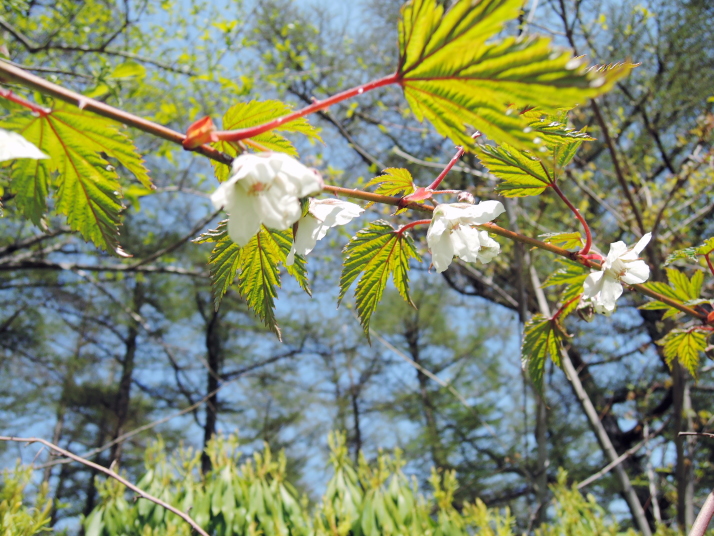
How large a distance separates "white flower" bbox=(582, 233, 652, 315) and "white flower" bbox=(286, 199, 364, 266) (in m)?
0.26

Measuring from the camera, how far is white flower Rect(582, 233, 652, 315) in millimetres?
491

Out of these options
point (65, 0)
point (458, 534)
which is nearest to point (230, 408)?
point (65, 0)

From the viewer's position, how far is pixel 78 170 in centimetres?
34

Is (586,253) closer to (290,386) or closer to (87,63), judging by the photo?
(87,63)

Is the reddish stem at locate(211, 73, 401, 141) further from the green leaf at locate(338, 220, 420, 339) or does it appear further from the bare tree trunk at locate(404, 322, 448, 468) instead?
the bare tree trunk at locate(404, 322, 448, 468)

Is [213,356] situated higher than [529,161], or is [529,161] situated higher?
[213,356]

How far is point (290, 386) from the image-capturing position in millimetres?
6738

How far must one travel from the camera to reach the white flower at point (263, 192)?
279mm

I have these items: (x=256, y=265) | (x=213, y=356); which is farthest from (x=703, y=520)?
(x=213, y=356)

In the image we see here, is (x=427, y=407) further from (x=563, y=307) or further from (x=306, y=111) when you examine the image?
(x=306, y=111)

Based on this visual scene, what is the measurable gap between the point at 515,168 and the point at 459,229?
12 cm

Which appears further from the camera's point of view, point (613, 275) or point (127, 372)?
point (127, 372)

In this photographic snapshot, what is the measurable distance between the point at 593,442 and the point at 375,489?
15.3 feet

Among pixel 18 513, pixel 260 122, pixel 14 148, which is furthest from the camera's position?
pixel 18 513
